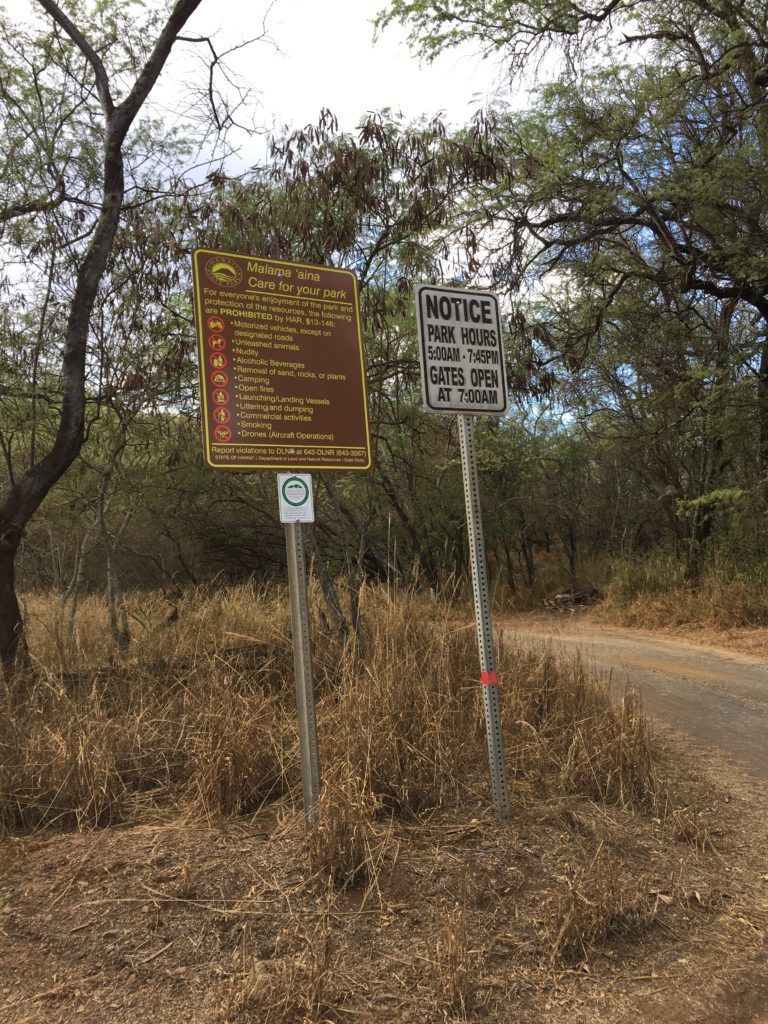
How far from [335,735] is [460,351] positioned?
2.09m

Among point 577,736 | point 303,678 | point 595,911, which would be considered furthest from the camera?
point 577,736

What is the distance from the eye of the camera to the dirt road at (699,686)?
5.64m

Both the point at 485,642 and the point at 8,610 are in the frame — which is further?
the point at 8,610

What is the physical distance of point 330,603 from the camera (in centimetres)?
629

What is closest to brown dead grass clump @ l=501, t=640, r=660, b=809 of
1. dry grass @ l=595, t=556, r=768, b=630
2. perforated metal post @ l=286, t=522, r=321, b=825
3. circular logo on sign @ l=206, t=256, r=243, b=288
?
perforated metal post @ l=286, t=522, r=321, b=825

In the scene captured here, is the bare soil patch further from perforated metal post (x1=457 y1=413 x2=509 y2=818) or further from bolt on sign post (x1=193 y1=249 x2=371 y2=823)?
bolt on sign post (x1=193 y1=249 x2=371 y2=823)

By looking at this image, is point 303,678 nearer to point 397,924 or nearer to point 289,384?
point 397,924

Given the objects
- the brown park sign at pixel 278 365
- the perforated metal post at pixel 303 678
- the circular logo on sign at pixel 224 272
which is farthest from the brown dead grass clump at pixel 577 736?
the circular logo on sign at pixel 224 272

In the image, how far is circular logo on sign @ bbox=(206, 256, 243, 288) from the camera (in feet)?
12.0

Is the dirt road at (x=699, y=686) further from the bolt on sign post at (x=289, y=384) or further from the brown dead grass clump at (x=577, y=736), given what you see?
the bolt on sign post at (x=289, y=384)

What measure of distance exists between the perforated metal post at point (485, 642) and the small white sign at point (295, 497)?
0.76 m

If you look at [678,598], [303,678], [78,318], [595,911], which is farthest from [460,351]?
[678,598]

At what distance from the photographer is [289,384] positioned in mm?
3746

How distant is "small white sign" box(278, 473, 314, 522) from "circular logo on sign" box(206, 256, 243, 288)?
94 centimetres
